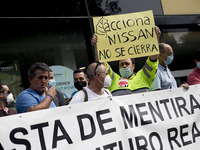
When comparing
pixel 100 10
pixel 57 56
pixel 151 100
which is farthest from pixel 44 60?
pixel 151 100

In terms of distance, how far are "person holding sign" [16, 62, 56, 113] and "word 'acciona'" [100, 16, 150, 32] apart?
100 cm

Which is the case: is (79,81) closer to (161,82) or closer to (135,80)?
(135,80)

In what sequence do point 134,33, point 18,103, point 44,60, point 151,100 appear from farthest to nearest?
1. point 44,60
2. point 134,33
3. point 151,100
4. point 18,103

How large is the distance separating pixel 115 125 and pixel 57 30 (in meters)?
4.12

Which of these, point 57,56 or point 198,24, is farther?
point 198,24

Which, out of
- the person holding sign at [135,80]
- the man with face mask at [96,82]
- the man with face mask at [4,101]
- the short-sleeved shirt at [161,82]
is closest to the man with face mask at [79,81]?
the person holding sign at [135,80]

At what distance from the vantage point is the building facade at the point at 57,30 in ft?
19.4

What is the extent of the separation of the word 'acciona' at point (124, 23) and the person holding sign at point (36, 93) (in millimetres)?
999

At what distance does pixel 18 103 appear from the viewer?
9.98 ft

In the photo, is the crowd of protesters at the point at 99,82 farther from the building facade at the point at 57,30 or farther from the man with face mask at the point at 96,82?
the building facade at the point at 57,30

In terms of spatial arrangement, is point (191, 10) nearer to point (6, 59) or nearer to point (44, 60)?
point (44, 60)

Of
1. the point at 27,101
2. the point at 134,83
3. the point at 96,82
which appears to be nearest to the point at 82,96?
the point at 96,82

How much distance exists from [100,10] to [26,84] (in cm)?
245

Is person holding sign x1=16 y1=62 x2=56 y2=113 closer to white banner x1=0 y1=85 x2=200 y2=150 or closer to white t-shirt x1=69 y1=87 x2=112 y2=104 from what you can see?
white t-shirt x1=69 y1=87 x2=112 y2=104
